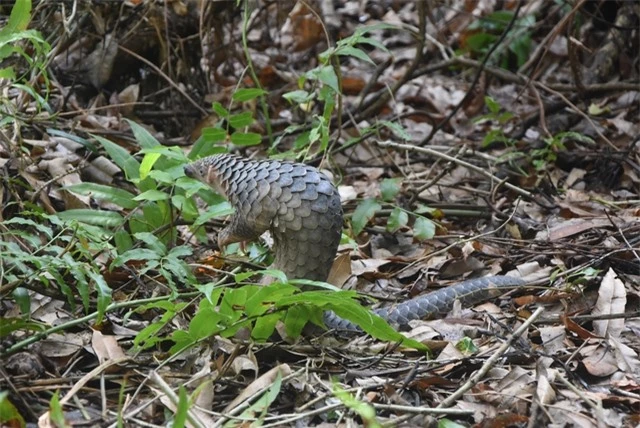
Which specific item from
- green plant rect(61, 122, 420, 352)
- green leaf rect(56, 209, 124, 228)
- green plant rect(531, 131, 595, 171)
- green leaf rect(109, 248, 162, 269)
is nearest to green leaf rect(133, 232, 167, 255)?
green plant rect(61, 122, 420, 352)

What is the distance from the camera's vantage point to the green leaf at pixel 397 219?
4.96m

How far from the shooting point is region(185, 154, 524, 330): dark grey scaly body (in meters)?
3.71

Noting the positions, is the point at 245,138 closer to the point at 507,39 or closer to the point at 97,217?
the point at 97,217

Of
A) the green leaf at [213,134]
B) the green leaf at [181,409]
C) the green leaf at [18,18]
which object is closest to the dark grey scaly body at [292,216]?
the green leaf at [213,134]

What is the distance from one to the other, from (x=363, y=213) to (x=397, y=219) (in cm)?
19

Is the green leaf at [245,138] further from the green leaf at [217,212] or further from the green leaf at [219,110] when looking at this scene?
the green leaf at [217,212]

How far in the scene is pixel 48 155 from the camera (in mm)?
4988

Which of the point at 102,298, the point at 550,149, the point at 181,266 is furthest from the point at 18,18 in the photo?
the point at 550,149

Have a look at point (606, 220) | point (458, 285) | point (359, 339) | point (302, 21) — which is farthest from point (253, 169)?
point (302, 21)

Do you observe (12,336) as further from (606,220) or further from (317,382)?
(606,220)

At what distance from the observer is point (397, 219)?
496cm

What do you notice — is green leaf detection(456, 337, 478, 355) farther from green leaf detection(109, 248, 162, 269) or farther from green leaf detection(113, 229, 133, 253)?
green leaf detection(113, 229, 133, 253)

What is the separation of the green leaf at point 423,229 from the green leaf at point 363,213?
0.23 metres

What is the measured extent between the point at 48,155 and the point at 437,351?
97.0 inches
